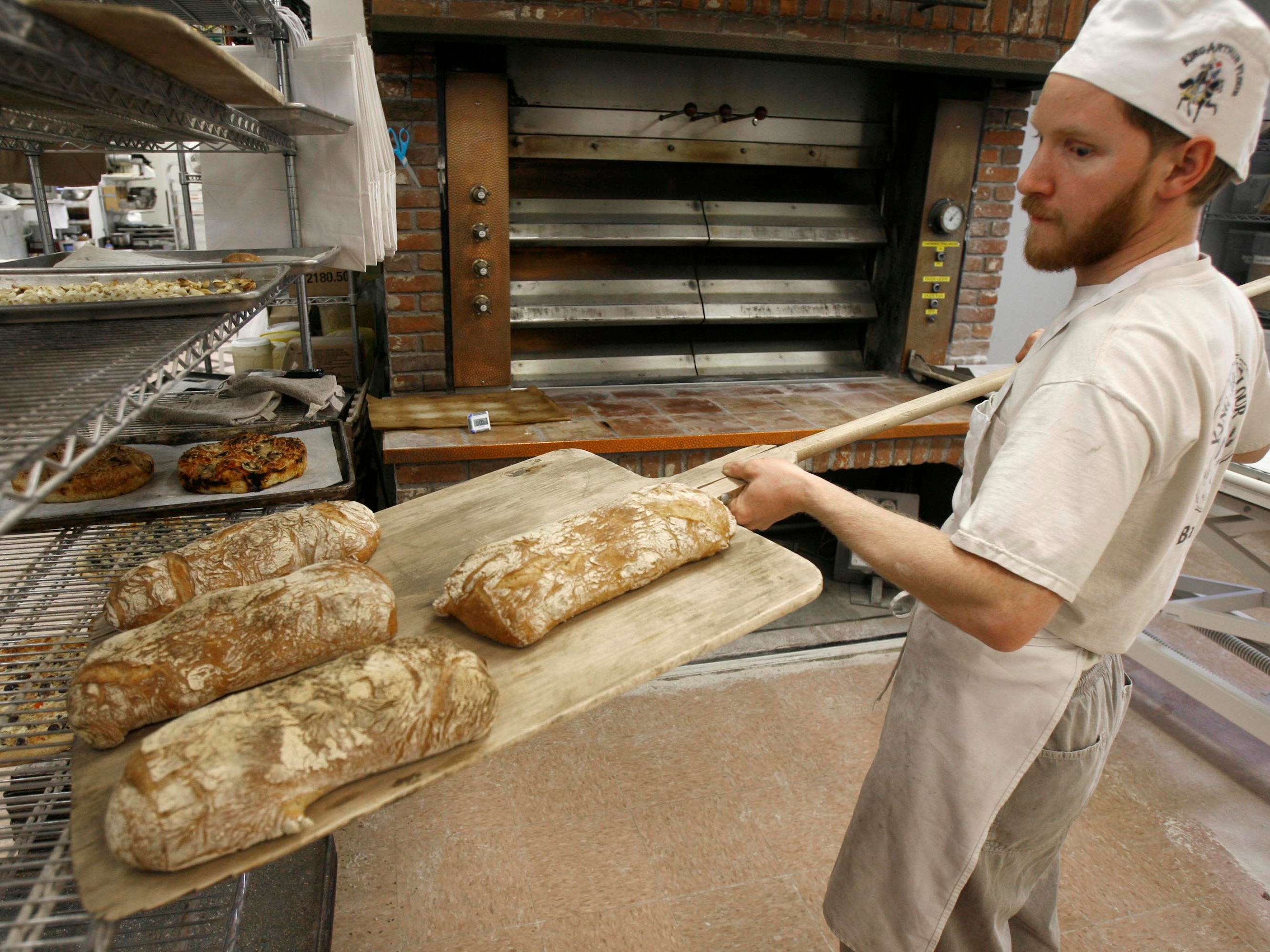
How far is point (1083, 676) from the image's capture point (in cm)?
130

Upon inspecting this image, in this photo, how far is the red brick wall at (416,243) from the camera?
2689 mm

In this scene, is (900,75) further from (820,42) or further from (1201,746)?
(1201,746)

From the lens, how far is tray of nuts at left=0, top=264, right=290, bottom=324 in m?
1.13

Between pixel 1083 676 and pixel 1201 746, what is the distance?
1.70 meters

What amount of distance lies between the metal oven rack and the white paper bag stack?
1.06 metres

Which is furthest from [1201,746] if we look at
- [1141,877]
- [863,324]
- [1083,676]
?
[863,324]

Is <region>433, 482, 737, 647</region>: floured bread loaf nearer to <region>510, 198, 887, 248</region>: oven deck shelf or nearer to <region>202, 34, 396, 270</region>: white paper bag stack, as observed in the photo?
<region>202, 34, 396, 270</region>: white paper bag stack

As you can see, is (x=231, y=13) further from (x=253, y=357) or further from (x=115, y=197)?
(x=115, y=197)

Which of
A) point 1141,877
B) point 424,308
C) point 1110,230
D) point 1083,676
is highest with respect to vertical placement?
point 1110,230

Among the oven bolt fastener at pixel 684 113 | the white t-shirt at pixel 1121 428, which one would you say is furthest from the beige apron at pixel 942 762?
the oven bolt fastener at pixel 684 113

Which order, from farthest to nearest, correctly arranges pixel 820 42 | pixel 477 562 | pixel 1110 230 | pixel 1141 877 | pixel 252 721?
pixel 820 42
pixel 1141 877
pixel 477 562
pixel 1110 230
pixel 252 721

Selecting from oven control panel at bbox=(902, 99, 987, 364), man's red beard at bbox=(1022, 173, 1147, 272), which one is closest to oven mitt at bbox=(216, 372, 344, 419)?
man's red beard at bbox=(1022, 173, 1147, 272)

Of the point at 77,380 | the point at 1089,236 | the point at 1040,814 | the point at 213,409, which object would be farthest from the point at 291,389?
the point at 1040,814

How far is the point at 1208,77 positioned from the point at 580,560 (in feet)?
3.38
